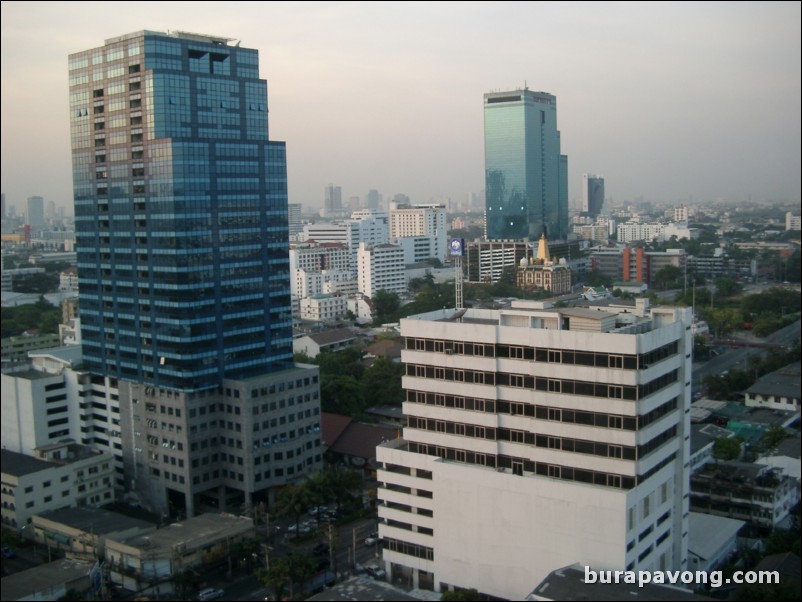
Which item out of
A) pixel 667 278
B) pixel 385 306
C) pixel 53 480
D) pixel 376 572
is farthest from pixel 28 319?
pixel 667 278

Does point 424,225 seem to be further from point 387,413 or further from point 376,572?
point 376,572

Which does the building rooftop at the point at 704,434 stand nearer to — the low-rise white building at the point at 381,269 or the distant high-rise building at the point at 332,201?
the low-rise white building at the point at 381,269

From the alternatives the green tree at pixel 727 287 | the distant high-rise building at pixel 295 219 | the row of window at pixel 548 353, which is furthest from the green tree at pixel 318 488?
the distant high-rise building at pixel 295 219

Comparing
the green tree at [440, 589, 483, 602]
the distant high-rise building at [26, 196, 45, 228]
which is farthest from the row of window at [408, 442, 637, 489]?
the distant high-rise building at [26, 196, 45, 228]

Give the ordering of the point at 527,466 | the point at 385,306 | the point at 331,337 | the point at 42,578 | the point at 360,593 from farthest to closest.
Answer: the point at 385,306
the point at 331,337
the point at 42,578
the point at 527,466
the point at 360,593

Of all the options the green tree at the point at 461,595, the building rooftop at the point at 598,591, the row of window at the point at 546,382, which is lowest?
the green tree at the point at 461,595

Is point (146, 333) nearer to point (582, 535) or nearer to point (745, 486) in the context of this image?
point (582, 535)
